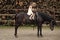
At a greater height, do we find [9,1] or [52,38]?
[9,1]

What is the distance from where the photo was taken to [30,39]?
991 centimetres

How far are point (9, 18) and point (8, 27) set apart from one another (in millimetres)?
1129

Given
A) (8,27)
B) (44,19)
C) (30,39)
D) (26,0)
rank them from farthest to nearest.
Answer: (26,0), (8,27), (44,19), (30,39)

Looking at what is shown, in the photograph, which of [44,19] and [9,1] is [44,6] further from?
[44,19]

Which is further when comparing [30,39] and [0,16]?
[0,16]

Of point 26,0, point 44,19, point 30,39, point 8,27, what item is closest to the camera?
point 30,39

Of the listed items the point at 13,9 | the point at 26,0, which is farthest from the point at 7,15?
the point at 26,0

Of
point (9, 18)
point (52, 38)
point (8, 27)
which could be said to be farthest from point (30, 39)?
point (9, 18)

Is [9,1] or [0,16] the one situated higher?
[9,1]

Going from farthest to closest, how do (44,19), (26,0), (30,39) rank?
(26,0) < (44,19) < (30,39)

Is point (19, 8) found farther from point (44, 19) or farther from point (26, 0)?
point (44, 19)

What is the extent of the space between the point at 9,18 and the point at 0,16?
0.61 m

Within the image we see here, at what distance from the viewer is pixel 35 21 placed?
10.7 meters

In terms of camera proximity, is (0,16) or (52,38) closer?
(52,38)
